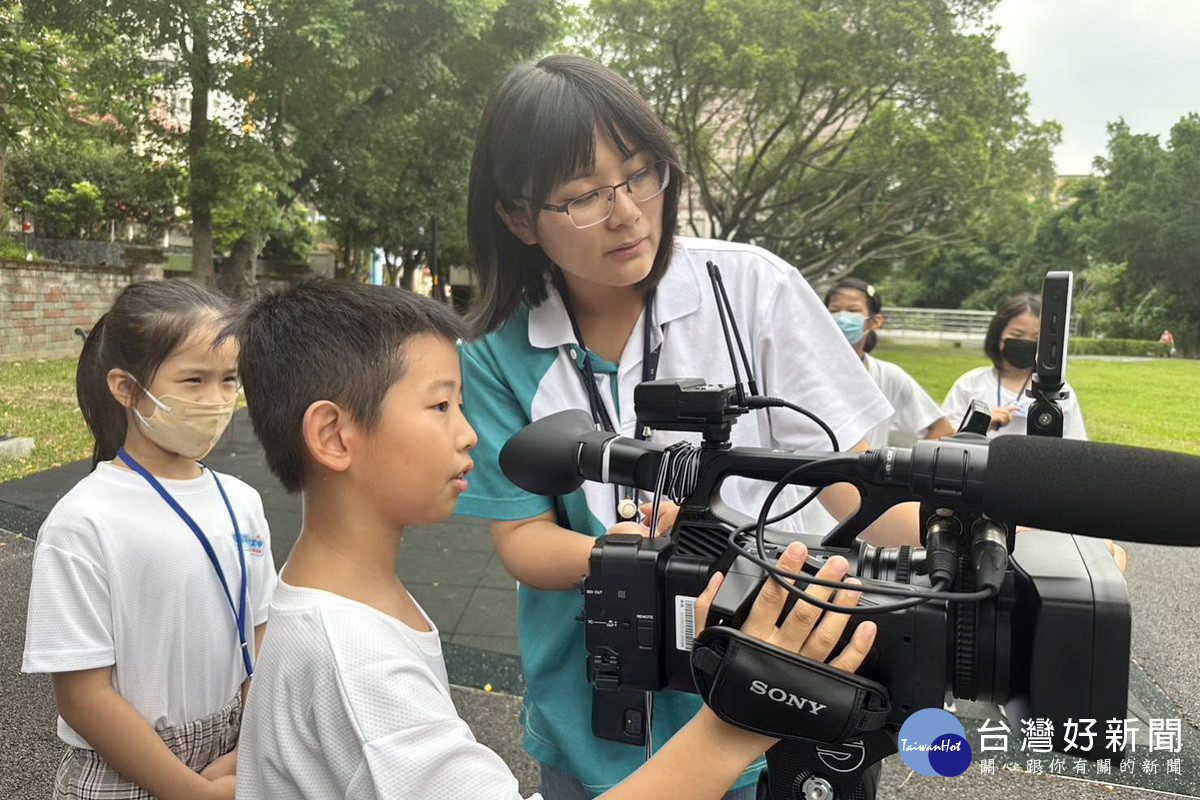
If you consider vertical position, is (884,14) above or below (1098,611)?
above

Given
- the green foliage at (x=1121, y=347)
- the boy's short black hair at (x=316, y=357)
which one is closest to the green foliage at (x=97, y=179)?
the green foliage at (x=1121, y=347)

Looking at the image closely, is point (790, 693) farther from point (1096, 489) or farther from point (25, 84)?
point (25, 84)

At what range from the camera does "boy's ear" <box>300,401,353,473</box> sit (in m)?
1.16

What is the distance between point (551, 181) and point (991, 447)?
2.68ft

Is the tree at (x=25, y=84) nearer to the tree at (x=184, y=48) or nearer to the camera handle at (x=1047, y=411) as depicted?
the tree at (x=184, y=48)

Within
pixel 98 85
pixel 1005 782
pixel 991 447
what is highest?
pixel 98 85

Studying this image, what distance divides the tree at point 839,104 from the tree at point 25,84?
9846mm

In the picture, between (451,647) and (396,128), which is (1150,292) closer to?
(451,647)

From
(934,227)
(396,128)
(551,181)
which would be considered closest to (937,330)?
(934,227)

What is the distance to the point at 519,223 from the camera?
1.54 meters

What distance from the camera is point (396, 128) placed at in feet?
53.9

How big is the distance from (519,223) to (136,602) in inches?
36.9

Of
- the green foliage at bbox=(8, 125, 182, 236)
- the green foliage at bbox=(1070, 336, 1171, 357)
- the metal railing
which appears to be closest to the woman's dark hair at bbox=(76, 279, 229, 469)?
the green foliage at bbox=(1070, 336, 1171, 357)

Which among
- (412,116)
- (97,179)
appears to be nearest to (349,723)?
(412,116)
